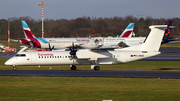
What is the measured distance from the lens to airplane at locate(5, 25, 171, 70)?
109ft

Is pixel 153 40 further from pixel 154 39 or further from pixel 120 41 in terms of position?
pixel 120 41

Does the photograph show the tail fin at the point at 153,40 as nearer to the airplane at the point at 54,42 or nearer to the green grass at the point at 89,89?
the green grass at the point at 89,89

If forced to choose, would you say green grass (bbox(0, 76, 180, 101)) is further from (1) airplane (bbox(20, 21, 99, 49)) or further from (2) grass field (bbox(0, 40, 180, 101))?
(1) airplane (bbox(20, 21, 99, 49))

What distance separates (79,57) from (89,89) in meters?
14.0

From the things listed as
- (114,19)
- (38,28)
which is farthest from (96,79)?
(114,19)

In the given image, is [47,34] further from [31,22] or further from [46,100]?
[46,100]

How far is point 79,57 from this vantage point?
33656 millimetres

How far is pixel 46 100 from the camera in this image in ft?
50.9

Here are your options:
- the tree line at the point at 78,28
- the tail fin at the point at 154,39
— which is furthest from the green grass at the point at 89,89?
the tree line at the point at 78,28

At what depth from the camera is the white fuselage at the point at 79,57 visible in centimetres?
3331

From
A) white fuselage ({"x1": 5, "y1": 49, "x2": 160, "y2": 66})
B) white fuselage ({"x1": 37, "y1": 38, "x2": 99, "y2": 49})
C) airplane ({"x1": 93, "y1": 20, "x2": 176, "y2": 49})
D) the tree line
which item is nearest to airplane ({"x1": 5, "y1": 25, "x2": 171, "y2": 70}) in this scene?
white fuselage ({"x1": 5, "y1": 49, "x2": 160, "y2": 66})

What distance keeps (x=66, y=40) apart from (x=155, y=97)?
173 feet

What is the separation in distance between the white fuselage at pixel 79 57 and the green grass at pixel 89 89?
814 centimetres

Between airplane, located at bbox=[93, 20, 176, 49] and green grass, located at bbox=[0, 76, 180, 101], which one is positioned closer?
green grass, located at bbox=[0, 76, 180, 101]
